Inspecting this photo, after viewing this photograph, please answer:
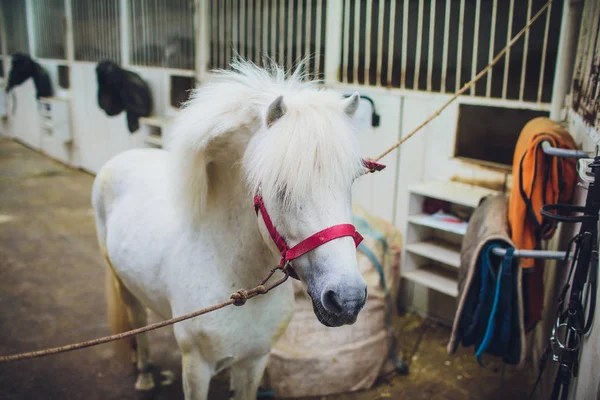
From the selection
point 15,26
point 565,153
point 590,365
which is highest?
point 15,26

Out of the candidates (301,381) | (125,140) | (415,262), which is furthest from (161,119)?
(301,381)

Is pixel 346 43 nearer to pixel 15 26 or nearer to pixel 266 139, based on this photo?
pixel 266 139

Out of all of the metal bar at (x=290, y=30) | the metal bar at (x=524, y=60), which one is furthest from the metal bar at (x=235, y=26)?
the metal bar at (x=524, y=60)

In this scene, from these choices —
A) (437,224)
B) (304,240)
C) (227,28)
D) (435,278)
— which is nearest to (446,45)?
(437,224)

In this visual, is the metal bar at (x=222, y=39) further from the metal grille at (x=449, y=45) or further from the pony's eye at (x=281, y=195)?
the pony's eye at (x=281, y=195)

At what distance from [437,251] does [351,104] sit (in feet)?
6.41

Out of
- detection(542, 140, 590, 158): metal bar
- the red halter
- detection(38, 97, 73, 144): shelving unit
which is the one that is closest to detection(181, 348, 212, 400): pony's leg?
the red halter

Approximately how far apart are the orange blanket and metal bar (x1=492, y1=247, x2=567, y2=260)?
3.8 inches

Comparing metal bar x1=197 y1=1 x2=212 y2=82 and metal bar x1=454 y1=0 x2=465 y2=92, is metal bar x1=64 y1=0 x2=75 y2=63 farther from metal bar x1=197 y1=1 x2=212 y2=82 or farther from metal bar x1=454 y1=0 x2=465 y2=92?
metal bar x1=454 y1=0 x2=465 y2=92

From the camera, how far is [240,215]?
5.15 feet

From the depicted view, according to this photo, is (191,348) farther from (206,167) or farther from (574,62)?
(574,62)

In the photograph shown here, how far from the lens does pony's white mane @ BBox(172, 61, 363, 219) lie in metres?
1.22

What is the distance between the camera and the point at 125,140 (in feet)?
21.1

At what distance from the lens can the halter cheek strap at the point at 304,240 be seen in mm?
1199
